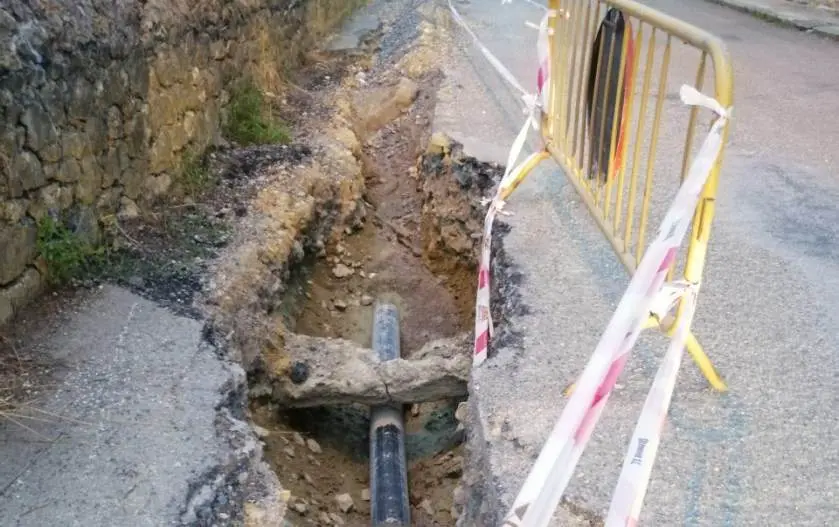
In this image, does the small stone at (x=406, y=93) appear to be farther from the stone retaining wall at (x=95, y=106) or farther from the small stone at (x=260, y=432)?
the small stone at (x=260, y=432)

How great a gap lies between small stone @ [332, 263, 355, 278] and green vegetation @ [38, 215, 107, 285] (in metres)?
1.97

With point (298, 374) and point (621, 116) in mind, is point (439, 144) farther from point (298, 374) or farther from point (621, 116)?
point (621, 116)

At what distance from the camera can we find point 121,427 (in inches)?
112

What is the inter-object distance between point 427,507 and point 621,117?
6.51 feet

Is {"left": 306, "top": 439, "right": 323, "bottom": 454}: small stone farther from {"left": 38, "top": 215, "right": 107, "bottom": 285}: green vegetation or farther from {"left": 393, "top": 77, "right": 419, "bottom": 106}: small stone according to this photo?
{"left": 393, "top": 77, "right": 419, "bottom": 106}: small stone

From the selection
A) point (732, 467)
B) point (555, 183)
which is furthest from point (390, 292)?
point (732, 467)

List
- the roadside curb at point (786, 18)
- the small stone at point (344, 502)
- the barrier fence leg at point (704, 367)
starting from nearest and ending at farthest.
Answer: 1. the barrier fence leg at point (704, 367)
2. the small stone at point (344, 502)
3. the roadside curb at point (786, 18)

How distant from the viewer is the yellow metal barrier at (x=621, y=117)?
253cm

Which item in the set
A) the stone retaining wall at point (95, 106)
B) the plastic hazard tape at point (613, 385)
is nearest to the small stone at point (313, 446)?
the stone retaining wall at point (95, 106)

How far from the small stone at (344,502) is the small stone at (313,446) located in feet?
1.24

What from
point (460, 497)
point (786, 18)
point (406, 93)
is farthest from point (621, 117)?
point (786, 18)

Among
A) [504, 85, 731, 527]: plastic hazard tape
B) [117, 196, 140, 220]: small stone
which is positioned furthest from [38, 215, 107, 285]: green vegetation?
[504, 85, 731, 527]: plastic hazard tape

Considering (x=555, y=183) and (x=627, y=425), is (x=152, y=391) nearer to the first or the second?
(x=627, y=425)

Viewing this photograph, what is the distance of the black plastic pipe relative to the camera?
3.47m
